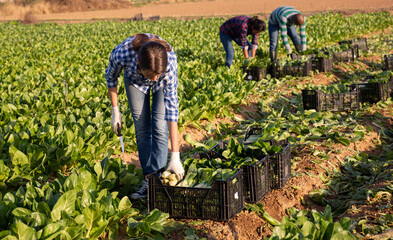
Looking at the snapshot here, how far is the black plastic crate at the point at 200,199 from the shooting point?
3773 millimetres

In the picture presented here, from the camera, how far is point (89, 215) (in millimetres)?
3430

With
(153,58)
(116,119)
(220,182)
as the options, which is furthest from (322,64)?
(153,58)

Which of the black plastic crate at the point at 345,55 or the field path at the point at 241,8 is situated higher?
the field path at the point at 241,8

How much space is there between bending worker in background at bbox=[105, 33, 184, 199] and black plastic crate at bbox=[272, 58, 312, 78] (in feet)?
21.1

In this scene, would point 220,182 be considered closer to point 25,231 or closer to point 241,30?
point 25,231

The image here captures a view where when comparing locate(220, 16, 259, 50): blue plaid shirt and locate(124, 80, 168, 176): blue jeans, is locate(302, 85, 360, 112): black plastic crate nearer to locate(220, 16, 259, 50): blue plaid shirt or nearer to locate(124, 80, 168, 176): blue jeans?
locate(220, 16, 259, 50): blue plaid shirt

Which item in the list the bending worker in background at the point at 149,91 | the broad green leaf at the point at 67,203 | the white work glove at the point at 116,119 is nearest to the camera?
the broad green leaf at the point at 67,203

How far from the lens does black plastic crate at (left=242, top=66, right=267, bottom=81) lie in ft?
33.3

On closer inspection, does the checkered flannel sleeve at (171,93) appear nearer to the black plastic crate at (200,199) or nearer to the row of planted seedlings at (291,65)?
the black plastic crate at (200,199)

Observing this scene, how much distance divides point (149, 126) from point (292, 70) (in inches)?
262

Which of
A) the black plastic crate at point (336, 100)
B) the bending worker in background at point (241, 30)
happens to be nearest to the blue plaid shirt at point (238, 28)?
the bending worker in background at point (241, 30)

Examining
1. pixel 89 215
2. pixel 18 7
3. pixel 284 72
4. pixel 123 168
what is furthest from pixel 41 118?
pixel 18 7

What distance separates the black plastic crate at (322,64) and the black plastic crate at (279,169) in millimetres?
6792

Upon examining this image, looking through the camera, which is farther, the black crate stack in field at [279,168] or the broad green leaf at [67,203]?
the black crate stack in field at [279,168]
